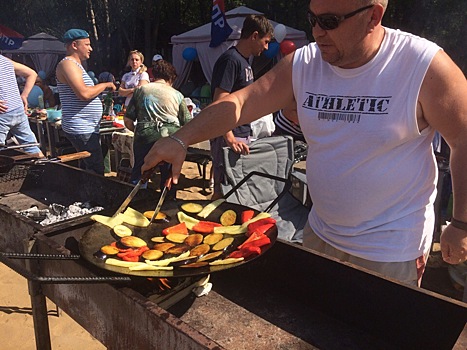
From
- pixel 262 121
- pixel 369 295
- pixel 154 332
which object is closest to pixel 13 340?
pixel 154 332

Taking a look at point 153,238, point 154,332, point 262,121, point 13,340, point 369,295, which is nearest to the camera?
point 154,332

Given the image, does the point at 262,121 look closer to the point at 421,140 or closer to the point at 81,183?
the point at 81,183

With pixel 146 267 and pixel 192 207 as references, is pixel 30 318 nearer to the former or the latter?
pixel 192 207

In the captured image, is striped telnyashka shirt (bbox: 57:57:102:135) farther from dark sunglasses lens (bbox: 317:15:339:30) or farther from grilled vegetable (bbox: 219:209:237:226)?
dark sunglasses lens (bbox: 317:15:339:30)

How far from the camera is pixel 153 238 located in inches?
77.2

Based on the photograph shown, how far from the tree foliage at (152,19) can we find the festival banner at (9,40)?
466 cm

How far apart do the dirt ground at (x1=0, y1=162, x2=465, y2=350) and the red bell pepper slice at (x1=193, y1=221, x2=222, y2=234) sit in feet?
4.80

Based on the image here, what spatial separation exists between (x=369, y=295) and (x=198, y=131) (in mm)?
1022

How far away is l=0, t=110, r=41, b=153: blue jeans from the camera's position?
4.53m

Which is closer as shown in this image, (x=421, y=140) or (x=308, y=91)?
(x=421, y=140)

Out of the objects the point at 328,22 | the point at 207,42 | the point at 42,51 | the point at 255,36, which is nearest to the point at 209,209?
the point at 328,22

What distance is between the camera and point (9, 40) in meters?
17.8

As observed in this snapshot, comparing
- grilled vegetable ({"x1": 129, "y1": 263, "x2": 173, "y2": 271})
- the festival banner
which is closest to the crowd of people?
grilled vegetable ({"x1": 129, "y1": 263, "x2": 173, "y2": 271})

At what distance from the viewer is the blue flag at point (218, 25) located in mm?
10934
